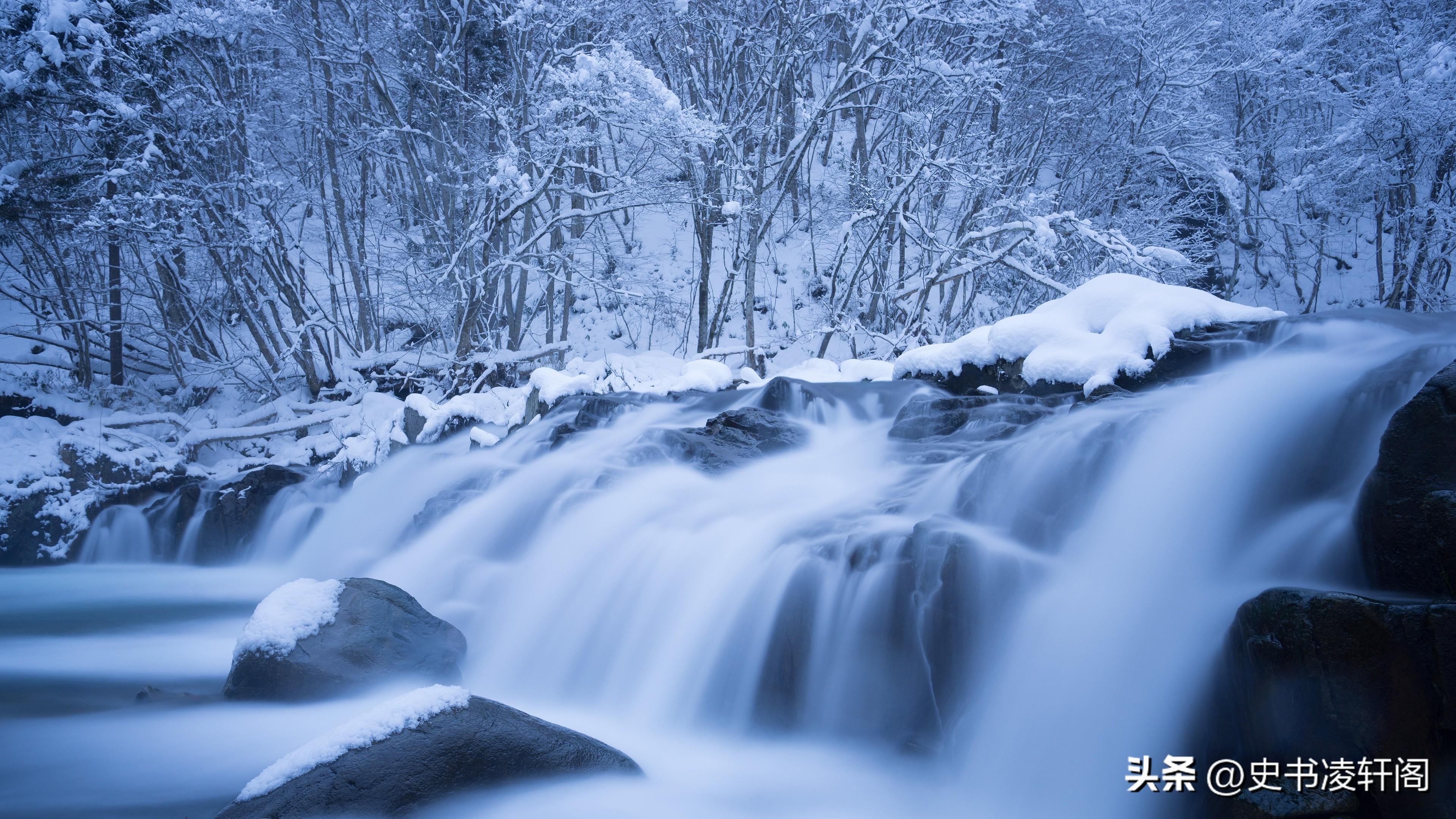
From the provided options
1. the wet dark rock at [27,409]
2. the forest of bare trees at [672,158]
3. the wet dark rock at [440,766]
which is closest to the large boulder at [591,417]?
the forest of bare trees at [672,158]

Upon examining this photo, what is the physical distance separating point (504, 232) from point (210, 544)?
224 inches

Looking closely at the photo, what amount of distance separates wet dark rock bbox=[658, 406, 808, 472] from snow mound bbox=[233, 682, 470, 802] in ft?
10.4

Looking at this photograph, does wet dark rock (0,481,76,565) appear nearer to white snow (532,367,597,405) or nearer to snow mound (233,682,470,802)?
white snow (532,367,597,405)

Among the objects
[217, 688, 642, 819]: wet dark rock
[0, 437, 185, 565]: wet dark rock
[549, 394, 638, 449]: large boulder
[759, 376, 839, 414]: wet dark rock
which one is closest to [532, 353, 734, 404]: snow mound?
[549, 394, 638, 449]: large boulder

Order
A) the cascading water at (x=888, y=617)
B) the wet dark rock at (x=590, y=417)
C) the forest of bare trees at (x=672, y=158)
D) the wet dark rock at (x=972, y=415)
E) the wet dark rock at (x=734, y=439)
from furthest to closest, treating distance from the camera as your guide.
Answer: the forest of bare trees at (x=672, y=158), the wet dark rock at (x=590, y=417), the wet dark rock at (x=734, y=439), the wet dark rock at (x=972, y=415), the cascading water at (x=888, y=617)

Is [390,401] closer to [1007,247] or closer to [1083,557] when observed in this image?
[1007,247]

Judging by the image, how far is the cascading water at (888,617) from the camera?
121 inches

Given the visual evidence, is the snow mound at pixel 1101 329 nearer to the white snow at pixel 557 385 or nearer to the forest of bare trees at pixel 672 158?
the forest of bare trees at pixel 672 158

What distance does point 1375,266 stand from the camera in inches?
544

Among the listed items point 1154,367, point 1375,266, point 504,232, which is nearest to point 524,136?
point 504,232

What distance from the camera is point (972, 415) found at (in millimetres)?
5688

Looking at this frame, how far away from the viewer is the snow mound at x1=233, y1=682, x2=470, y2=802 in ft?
8.44

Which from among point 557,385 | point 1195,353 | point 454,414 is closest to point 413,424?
point 454,414

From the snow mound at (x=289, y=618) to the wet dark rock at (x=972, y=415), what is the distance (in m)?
3.82
